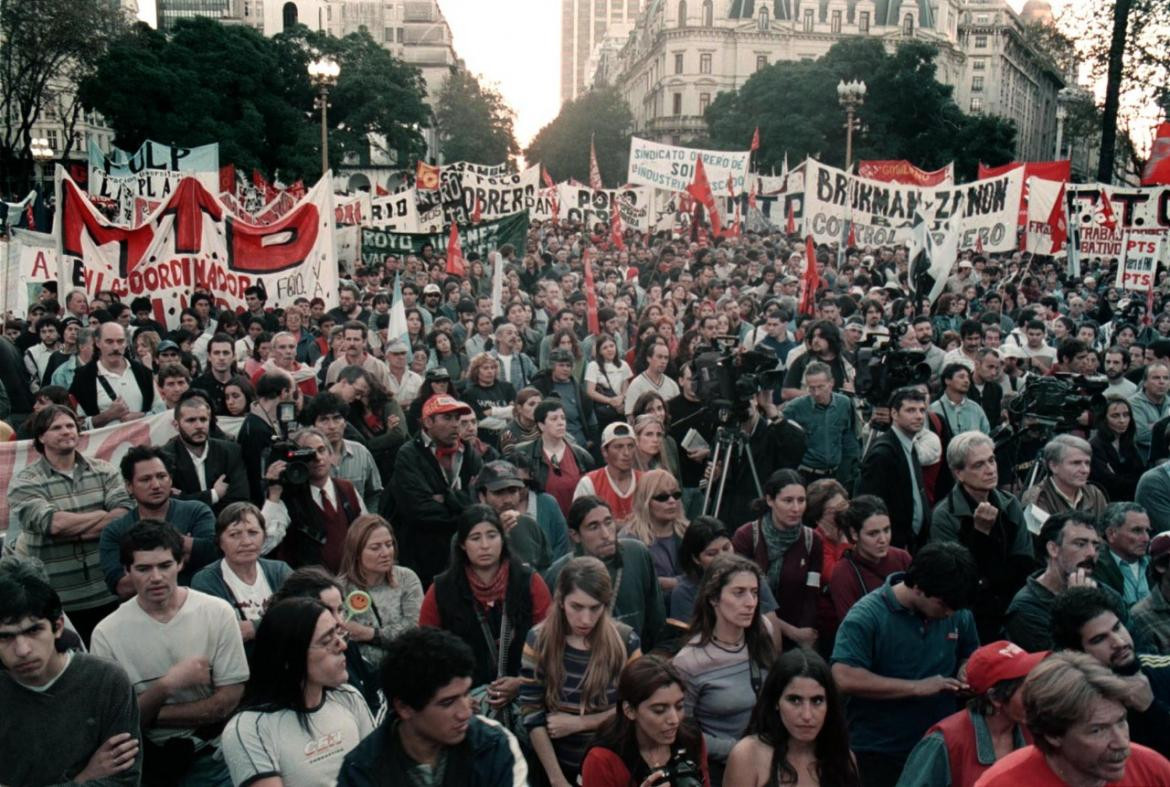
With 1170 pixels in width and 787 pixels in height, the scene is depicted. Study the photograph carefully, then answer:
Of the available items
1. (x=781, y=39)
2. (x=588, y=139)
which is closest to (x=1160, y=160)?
(x=588, y=139)

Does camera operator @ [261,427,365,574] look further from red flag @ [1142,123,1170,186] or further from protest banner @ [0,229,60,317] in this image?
red flag @ [1142,123,1170,186]

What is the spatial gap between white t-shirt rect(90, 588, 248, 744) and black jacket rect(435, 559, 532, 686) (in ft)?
2.82

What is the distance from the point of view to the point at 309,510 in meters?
5.87

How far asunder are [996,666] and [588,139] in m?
90.3

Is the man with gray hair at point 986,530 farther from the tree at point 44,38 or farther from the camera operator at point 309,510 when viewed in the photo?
the tree at point 44,38

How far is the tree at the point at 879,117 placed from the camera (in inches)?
2648

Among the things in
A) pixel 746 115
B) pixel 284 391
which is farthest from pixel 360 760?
pixel 746 115

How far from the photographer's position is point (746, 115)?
7538cm

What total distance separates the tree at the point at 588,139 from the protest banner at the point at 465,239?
72729 mm

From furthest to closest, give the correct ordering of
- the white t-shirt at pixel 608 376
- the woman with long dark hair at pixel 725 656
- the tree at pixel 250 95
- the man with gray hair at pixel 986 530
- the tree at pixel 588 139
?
the tree at pixel 588 139
the tree at pixel 250 95
the white t-shirt at pixel 608 376
the man with gray hair at pixel 986 530
the woman with long dark hair at pixel 725 656

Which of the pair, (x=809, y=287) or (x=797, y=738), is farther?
(x=809, y=287)

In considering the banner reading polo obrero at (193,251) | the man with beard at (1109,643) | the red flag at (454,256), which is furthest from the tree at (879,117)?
the man with beard at (1109,643)

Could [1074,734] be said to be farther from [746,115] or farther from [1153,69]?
[746,115]

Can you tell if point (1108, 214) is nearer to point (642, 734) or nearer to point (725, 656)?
point (725, 656)
